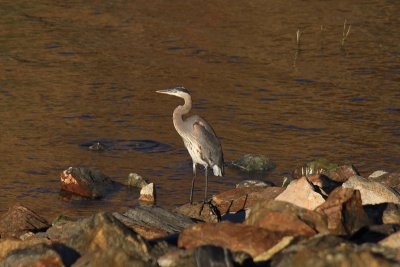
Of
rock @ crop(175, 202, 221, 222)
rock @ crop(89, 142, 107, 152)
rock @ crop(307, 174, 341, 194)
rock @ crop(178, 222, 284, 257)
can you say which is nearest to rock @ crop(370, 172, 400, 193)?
rock @ crop(307, 174, 341, 194)

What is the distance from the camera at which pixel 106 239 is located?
31.6ft

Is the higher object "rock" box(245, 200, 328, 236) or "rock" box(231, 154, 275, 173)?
"rock" box(245, 200, 328, 236)

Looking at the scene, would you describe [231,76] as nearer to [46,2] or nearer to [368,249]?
[46,2]

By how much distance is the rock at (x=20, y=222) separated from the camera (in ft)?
47.3

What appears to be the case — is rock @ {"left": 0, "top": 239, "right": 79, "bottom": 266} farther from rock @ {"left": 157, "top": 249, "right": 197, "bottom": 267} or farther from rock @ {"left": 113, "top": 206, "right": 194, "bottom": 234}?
rock @ {"left": 113, "top": 206, "right": 194, "bottom": 234}

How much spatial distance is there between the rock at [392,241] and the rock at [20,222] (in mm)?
6308

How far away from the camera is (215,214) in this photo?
14.5 meters

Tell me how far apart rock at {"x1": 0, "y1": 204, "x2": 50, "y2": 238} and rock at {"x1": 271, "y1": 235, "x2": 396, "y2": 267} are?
622 cm

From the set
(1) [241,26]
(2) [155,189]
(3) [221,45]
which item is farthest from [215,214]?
(1) [241,26]

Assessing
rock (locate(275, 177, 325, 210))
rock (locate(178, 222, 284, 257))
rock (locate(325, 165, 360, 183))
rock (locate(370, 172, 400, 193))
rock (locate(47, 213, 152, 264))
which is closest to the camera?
rock (locate(47, 213, 152, 264))

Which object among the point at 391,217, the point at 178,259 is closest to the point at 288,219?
the point at 178,259

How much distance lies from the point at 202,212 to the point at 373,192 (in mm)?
3369

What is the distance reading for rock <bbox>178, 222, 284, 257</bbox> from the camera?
32.0 feet

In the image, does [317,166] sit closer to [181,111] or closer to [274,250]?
[181,111]
